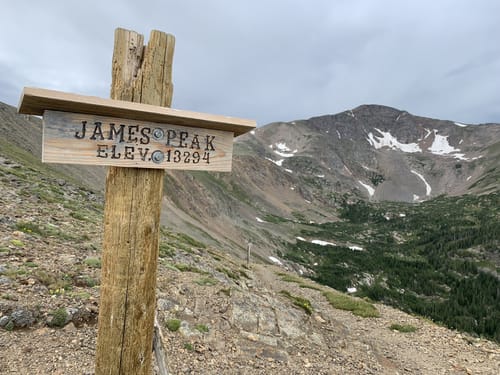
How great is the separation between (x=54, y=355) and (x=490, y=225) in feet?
613

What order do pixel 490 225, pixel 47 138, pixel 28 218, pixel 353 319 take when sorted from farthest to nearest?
pixel 490 225, pixel 353 319, pixel 28 218, pixel 47 138

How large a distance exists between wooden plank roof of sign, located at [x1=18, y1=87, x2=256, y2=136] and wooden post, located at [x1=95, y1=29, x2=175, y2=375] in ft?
1.04

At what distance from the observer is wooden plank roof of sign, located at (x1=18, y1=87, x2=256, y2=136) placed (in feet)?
8.80

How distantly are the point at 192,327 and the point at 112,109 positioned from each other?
694cm

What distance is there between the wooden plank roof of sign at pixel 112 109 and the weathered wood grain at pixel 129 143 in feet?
0.23

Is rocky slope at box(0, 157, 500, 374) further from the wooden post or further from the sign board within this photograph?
the sign board

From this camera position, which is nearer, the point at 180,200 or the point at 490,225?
the point at 180,200

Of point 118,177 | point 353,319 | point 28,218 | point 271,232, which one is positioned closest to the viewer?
point 118,177

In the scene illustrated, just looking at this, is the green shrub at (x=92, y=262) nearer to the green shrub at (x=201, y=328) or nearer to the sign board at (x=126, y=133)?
the green shrub at (x=201, y=328)

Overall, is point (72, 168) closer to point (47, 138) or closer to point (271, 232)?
point (47, 138)

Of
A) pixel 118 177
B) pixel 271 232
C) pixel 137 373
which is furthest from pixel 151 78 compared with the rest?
pixel 271 232

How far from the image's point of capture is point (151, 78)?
337cm

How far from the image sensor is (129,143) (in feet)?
10.5

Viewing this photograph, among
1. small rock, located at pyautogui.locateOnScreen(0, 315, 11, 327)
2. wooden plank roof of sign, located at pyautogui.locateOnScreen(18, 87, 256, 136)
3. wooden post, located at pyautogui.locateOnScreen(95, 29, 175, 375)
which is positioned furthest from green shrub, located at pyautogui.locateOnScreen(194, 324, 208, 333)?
wooden plank roof of sign, located at pyautogui.locateOnScreen(18, 87, 256, 136)
